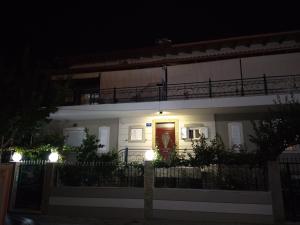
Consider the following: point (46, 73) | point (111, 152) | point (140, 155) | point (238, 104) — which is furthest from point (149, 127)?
point (46, 73)

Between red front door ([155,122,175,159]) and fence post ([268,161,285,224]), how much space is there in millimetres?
5932

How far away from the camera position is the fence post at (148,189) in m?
8.67

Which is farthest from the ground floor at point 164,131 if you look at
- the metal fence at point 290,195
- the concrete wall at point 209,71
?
the metal fence at point 290,195

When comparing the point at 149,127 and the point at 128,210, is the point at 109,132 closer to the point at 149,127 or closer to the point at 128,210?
the point at 149,127

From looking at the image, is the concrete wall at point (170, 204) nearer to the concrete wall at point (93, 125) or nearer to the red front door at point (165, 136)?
the red front door at point (165, 136)

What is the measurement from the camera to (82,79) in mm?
16250

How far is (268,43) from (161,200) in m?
10.8

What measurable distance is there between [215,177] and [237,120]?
16.8ft

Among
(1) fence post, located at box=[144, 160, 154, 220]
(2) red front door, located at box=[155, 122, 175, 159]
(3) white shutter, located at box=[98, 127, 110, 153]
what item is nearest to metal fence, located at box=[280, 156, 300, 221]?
(1) fence post, located at box=[144, 160, 154, 220]

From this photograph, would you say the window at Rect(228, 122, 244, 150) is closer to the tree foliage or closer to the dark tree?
the tree foliage

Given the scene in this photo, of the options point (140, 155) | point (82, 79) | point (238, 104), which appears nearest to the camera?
point (238, 104)

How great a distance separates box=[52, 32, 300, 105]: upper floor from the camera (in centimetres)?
1296

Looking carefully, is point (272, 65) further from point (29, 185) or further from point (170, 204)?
point (29, 185)

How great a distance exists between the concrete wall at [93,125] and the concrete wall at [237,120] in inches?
229
